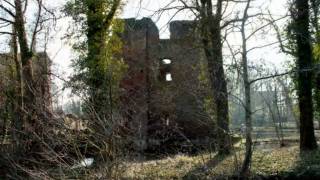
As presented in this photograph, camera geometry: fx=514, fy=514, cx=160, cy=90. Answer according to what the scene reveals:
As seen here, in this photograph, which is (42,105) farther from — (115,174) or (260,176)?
(260,176)

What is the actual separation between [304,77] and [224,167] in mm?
5416

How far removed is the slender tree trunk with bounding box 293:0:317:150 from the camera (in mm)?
18203

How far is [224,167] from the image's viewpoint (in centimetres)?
1538

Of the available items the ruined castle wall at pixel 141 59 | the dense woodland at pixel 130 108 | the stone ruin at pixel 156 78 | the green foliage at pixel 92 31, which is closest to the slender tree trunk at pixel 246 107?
→ the dense woodland at pixel 130 108

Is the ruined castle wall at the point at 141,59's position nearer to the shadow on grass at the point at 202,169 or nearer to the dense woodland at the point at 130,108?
the dense woodland at the point at 130,108

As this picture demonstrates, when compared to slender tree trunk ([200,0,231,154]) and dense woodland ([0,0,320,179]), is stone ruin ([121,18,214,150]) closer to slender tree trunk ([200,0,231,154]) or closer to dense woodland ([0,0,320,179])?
dense woodland ([0,0,320,179])

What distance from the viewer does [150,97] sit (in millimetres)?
33000

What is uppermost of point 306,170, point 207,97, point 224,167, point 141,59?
point 141,59

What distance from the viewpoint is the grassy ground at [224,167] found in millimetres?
14680

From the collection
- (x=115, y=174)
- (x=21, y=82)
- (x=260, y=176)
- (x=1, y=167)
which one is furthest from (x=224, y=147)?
(x=21, y=82)

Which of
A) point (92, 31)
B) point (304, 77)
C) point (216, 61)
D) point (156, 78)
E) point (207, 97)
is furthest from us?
point (156, 78)

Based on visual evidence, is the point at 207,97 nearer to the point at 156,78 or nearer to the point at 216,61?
the point at 216,61

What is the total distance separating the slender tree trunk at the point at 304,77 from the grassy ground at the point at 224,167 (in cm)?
95

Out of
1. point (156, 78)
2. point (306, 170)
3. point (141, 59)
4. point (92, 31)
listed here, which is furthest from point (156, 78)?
point (306, 170)
